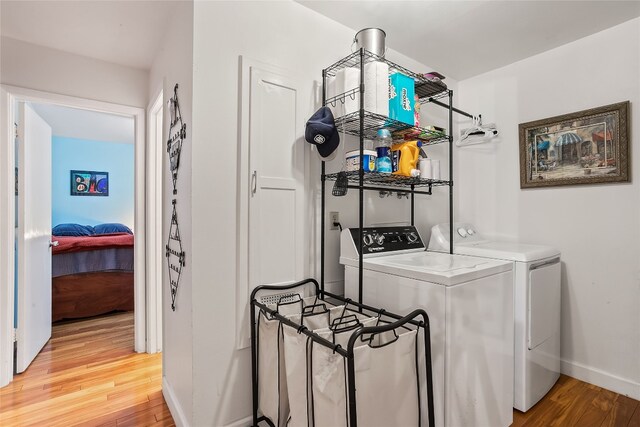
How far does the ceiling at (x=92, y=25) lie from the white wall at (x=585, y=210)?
8.51ft

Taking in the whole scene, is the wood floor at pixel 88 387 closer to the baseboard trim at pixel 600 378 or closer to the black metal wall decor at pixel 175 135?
the black metal wall decor at pixel 175 135

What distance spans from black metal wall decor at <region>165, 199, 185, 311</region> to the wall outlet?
85 centimetres

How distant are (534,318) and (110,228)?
5.84m

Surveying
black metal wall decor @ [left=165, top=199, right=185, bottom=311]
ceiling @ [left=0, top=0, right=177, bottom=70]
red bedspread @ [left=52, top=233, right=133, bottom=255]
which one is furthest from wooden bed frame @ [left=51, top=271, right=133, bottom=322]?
ceiling @ [left=0, top=0, right=177, bottom=70]

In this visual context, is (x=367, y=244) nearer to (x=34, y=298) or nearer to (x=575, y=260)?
(x=575, y=260)

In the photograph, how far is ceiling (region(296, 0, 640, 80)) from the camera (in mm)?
1831

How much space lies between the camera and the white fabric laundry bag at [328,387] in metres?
1.07

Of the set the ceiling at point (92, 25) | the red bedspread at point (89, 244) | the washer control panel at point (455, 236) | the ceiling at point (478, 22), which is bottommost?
the red bedspread at point (89, 244)

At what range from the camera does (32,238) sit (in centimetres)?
242

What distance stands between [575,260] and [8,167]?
4.02 m

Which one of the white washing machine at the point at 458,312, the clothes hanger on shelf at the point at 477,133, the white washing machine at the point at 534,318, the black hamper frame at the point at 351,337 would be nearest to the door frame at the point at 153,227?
the black hamper frame at the point at 351,337

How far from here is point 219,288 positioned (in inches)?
59.7

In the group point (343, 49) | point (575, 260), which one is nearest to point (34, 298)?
point (343, 49)

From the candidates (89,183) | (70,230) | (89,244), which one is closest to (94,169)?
(89,183)
